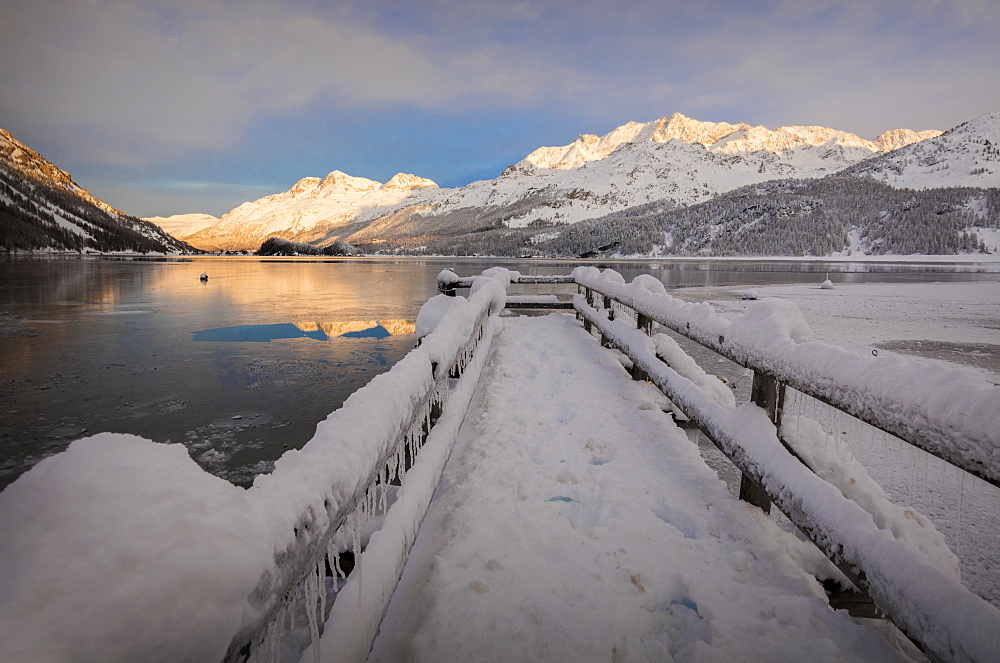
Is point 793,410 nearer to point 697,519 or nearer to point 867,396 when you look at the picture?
point 697,519

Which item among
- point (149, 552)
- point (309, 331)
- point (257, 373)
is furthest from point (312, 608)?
point (309, 331)

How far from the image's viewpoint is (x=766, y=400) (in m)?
2.51

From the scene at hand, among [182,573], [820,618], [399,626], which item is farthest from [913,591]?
[182,573]

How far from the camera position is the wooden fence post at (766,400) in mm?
2463

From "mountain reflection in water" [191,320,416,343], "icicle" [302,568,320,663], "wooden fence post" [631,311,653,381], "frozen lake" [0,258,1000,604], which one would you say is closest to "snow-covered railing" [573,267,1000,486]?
"frozen lake" [0,258,1000,604]

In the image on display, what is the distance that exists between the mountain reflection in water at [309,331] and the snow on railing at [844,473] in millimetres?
8294

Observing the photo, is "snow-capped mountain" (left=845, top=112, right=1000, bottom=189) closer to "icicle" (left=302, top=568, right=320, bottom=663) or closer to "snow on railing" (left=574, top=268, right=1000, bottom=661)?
"snow on railing" (left=574, top=268, right=1000, bottom=661)

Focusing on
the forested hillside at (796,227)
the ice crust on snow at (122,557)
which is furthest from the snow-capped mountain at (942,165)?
the ice crust on snow at (122,557)

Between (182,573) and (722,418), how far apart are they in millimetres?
2813

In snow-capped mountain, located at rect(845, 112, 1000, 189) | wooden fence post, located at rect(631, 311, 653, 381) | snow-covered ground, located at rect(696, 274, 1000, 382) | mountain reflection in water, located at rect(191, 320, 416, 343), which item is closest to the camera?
wooden fence post, located at rect(631, 311, 653, 381)

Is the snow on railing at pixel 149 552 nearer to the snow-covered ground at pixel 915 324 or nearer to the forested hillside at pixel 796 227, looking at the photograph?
the snow-covered ground at pixel 915 324

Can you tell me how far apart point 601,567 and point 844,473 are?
4.35ft

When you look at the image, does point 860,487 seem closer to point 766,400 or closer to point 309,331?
point 766,400

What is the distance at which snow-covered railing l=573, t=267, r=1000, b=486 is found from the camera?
4.17ft
